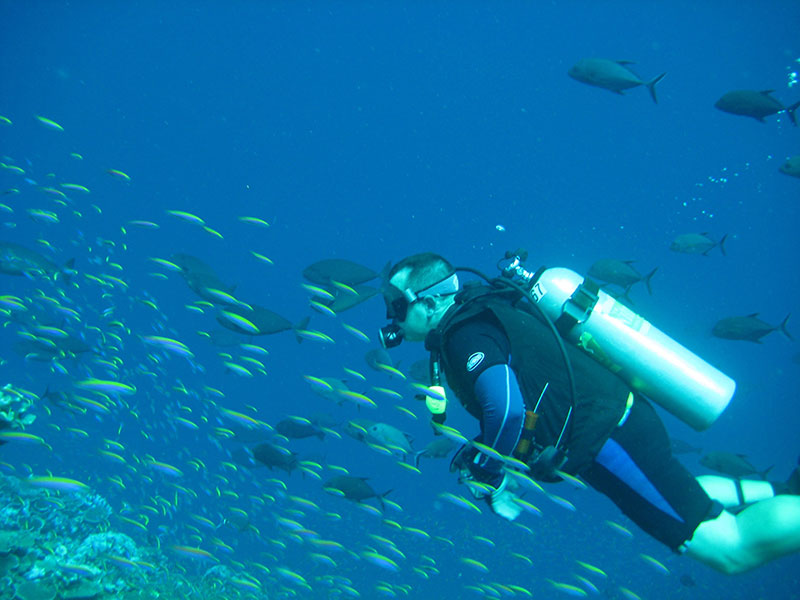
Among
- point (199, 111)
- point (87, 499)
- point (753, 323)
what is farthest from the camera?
point (199, 111)

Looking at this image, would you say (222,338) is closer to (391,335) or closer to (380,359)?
(380,359)

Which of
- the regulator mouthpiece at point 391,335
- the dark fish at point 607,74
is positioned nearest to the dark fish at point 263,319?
the regulator mouthpiece at point 391,335

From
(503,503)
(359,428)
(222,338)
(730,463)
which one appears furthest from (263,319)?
(730,463)

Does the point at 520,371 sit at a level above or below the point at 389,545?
above

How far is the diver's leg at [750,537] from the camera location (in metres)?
2.71

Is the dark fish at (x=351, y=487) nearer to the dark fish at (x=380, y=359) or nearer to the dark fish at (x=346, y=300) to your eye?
the dark fish at (x=380, y=359)

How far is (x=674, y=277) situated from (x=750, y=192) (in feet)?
50.2

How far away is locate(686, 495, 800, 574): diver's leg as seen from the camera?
2707 millimetres

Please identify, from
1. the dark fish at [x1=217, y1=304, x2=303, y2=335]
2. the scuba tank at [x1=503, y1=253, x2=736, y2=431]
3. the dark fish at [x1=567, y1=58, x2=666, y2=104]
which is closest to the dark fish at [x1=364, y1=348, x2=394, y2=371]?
the dark fish at [x1=217, y1=304, x2=303, y2=335]

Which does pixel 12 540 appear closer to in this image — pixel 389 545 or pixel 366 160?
pixel 389 545

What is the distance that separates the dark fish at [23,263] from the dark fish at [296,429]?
18.5ft

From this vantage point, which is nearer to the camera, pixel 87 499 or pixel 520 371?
pixel 520 371

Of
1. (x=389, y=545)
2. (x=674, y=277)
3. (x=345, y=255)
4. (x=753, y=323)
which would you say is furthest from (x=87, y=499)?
(x=674, y=277)

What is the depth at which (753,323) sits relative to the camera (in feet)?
25.6
